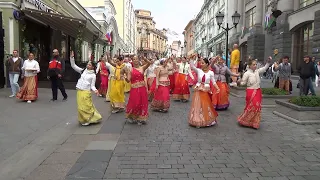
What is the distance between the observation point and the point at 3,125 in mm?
7660

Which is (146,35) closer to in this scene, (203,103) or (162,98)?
(162,98)

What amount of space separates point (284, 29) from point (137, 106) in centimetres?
2001

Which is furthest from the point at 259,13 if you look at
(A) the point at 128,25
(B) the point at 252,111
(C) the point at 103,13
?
(A) the point at 128,25

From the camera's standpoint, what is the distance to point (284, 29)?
25281 mm

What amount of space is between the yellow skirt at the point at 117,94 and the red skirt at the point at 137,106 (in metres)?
1.85

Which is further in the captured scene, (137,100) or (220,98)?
(220,98)

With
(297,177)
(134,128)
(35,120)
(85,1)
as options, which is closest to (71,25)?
(35,120)

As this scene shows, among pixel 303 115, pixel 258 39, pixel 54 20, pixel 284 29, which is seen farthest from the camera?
Result: pixel 258 39

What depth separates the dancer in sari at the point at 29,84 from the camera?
11.6 metres

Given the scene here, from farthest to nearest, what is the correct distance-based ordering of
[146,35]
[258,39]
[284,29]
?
1. [146,35]
2. [258,39]
3. [284,29]

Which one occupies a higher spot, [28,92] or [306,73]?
[306,73]

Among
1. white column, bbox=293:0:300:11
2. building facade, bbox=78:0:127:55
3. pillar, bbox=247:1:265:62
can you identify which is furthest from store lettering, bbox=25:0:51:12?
pillar, bbox=247:1:265:62

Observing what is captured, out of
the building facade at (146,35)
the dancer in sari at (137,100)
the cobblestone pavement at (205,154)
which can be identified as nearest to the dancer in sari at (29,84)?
the cobblestone pavement at (205,154)

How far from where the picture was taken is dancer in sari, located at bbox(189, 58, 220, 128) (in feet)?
26.0
